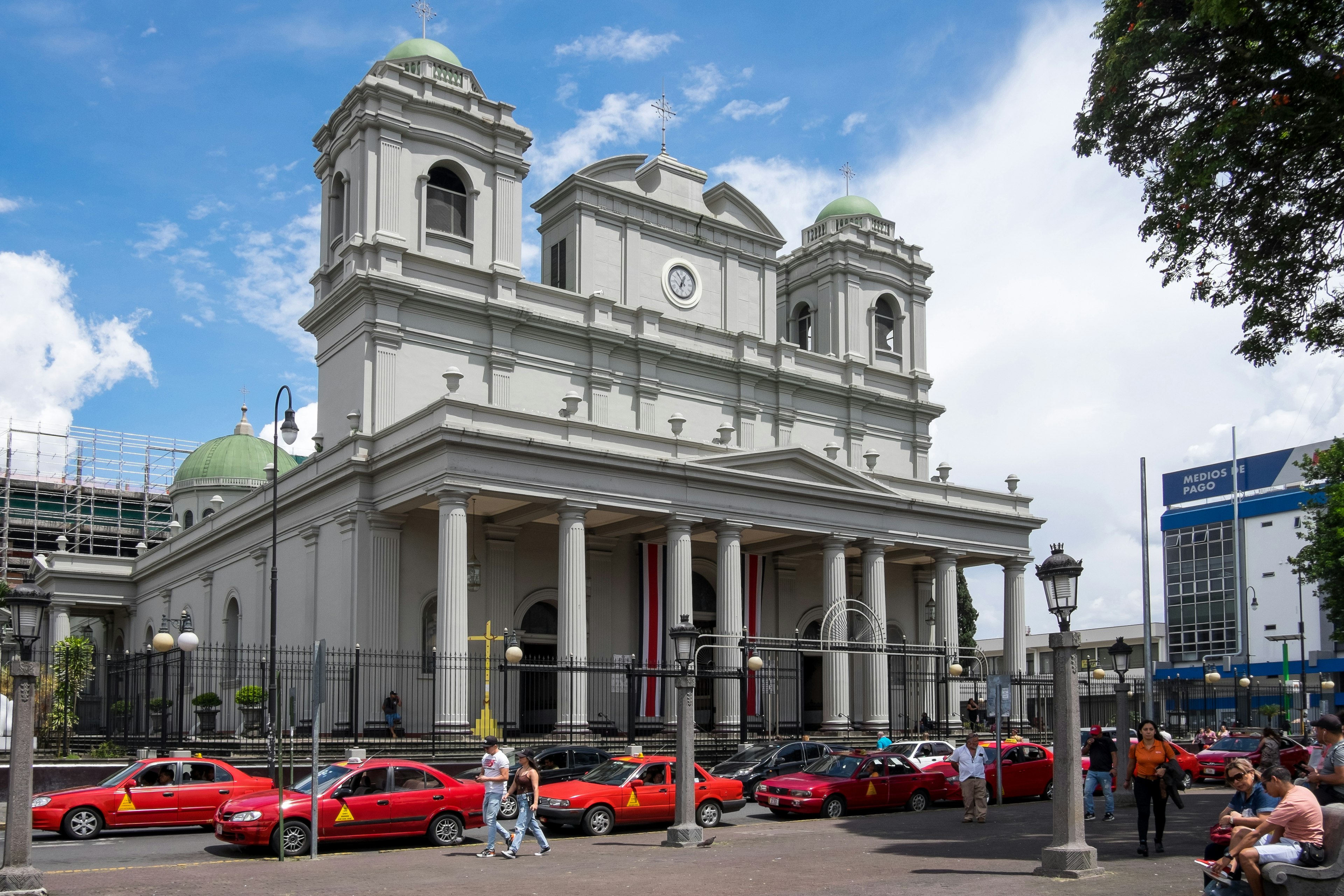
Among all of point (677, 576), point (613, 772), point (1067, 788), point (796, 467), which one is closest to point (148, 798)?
point (613, 772)

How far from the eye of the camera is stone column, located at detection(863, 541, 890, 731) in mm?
40250

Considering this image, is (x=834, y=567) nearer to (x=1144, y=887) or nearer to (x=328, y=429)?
(x=328, y=429)

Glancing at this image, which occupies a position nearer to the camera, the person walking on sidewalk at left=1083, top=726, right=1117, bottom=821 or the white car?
the person walking on sidewalk at left=1083, top=726, right=1117, bottom=821

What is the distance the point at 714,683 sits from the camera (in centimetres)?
3859

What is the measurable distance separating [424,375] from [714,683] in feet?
42.5

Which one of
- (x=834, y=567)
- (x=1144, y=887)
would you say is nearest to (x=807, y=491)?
(x=834, y=567)

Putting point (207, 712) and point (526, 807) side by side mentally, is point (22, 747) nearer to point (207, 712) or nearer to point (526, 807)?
point (526, 807)

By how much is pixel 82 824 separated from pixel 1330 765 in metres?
18.8

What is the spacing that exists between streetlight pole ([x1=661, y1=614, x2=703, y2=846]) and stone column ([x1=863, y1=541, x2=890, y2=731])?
20821 mm

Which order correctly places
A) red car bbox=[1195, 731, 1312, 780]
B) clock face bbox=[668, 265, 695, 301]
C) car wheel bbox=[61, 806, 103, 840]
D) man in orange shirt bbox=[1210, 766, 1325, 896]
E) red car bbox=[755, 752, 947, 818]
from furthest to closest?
1. clock face bbox=[668, 265, 695, 301]
2. red car bbox=[1195, 731, 1312, 780]
3. red car bbox=[755, 752, 947, 818]
4. car wheel bbox=[61, 806, 103, 840]
5. man in orange shirt bbox=[1210, 766, 1325, 896]

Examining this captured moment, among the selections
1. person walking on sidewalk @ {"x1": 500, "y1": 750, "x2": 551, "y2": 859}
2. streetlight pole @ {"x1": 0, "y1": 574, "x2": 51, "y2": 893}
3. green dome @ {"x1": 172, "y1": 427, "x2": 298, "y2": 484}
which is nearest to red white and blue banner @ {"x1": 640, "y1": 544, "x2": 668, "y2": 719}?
person walking on sidewalk @ {"x1": 500, "y1": 750, "x2": 551, "y2": 859}

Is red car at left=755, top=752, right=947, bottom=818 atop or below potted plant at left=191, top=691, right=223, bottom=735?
below

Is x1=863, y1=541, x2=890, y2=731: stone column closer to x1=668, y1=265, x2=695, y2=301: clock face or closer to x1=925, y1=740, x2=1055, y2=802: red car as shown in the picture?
x1=668, y1=265, x2=695, y2=301: clock face

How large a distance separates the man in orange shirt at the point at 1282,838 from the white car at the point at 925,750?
54.4 ft
